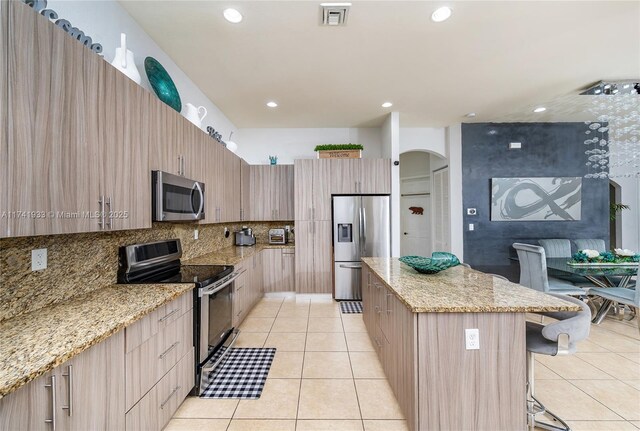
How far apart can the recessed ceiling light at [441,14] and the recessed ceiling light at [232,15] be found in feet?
5.04

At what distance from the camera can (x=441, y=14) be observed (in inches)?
82.2

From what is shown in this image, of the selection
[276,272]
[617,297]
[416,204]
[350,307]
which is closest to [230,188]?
[276,272]

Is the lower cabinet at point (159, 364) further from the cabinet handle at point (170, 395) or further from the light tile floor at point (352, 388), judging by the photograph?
the light tile floor at point (352, 388)

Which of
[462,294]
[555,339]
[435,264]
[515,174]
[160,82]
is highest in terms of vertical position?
[160,82]

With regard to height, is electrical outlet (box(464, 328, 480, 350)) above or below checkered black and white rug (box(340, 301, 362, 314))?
above

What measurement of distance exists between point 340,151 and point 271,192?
4.47 ft

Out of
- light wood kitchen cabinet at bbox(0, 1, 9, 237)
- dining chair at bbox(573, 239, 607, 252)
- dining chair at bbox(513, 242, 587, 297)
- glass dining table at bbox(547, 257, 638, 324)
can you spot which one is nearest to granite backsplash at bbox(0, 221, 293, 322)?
light wood kitchen cabinet at bbox(0, 1, 9, 237)

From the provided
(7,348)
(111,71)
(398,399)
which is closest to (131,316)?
(7,348)

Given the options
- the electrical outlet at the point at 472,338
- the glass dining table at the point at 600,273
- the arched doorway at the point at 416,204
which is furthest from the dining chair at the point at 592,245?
the electrical outlet at the point at 472,338

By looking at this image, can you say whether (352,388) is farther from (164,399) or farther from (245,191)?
(245,191)

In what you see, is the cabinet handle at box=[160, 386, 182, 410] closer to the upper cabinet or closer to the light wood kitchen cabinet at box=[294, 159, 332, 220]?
the upper cabinet

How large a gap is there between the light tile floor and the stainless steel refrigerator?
1089 mm

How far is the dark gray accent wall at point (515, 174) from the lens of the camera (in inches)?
180

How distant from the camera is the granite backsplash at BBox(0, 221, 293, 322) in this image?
1279mm
